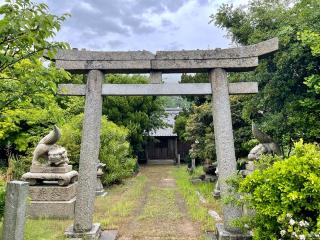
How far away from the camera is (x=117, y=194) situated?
39.9 feet

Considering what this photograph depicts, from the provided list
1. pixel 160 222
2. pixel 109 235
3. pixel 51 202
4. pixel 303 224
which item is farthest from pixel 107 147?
pixel 303 224

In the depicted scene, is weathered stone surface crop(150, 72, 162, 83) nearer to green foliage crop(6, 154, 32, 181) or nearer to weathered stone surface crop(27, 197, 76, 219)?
weathered stone surface crop(27, 197, 76, 219)

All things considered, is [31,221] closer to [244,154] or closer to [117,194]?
[117,194]

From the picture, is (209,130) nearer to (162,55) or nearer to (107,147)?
(107,147)

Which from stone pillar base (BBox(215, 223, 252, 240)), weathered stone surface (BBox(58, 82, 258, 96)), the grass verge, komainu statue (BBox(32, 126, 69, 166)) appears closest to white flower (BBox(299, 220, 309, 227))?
stone pillar base (BBox(215, 223, 252, 240))

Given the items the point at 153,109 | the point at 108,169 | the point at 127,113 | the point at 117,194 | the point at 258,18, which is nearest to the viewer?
the point at 258,18

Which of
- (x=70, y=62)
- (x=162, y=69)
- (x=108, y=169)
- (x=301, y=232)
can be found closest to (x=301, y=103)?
(x=162, y=69)

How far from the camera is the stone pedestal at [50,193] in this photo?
793 centimetres

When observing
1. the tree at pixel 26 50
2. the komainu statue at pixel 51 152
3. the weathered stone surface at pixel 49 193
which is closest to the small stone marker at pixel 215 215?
the weathered stone surface at pixel 49 193

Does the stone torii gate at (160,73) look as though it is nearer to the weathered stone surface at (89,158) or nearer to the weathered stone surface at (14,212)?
the weathered stone surface at (89,158)

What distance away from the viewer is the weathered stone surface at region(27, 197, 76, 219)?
25.9 ft

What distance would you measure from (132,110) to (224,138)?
1796cm

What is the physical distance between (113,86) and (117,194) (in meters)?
7.08

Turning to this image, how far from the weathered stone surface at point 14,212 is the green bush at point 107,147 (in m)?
8.73
